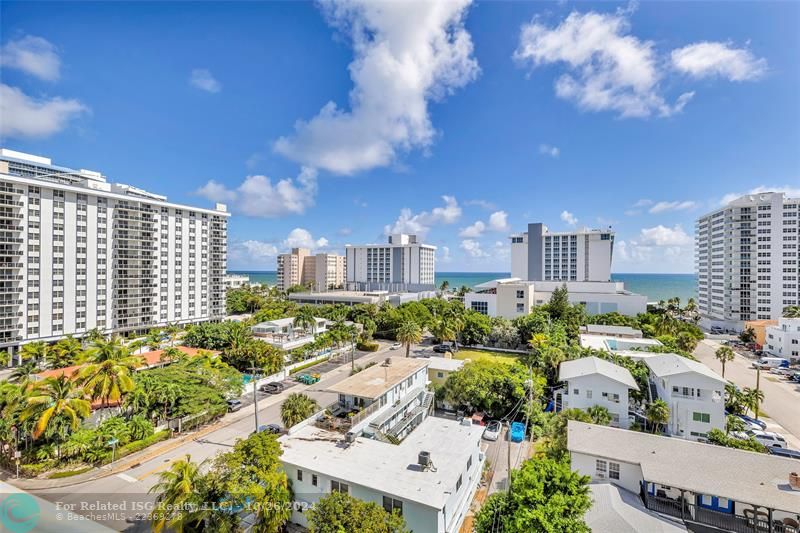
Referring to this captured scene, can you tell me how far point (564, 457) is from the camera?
66.7 feet

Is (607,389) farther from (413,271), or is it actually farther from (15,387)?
(413,271)

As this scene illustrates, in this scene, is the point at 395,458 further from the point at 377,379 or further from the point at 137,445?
the point at 137,445

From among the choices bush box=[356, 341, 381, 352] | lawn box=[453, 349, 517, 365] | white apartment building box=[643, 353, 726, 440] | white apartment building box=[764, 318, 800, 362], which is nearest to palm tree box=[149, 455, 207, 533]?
white apartment building box=[643, 353, 726, 440]

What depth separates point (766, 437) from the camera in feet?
89.5

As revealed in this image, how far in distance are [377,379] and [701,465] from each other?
2012 centimetres

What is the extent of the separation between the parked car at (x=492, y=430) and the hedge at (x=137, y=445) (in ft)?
83.4

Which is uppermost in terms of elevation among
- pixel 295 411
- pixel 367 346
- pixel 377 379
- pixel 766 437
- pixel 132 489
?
pixel 377 379

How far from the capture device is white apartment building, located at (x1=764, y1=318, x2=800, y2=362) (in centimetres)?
5220

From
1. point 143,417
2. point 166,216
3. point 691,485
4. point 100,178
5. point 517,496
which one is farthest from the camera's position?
point 100,178

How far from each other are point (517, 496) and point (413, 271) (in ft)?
390

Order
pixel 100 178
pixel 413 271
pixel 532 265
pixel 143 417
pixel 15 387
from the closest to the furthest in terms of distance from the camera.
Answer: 1. pixel 15 387
2. pixel 143 417
3. pixel 100 178
4. pixel 532 265
5. pixel 413 271

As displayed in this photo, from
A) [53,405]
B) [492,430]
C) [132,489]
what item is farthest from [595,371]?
[53,405]

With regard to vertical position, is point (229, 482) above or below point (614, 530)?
above

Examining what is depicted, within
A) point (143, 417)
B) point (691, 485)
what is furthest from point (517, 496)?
point (143, 417)
